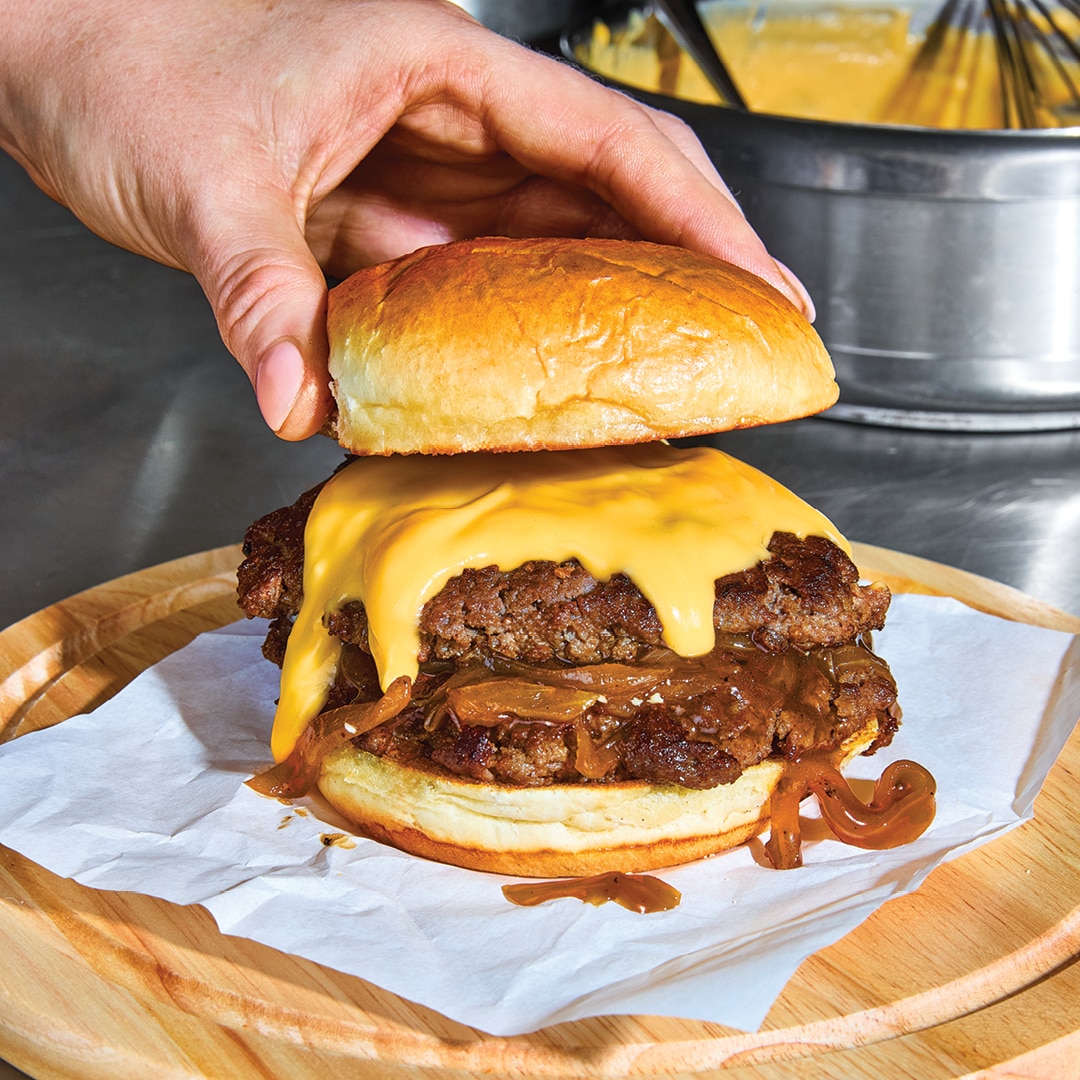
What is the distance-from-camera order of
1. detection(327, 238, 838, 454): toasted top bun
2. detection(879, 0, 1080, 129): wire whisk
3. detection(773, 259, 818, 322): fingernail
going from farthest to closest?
detection(879, 0, 1080, 129): wire whisk → detection(773, 259, 818, 322): fingernail → detection(327, 238, 838, 454): toasted top bun

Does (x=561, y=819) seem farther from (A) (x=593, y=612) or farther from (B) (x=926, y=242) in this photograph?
(B) (x=926, y=242)

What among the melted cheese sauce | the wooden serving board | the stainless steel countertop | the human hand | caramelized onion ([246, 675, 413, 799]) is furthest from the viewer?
the melted cheese sauce

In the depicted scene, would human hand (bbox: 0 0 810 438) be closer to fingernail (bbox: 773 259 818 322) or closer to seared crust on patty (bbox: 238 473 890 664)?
fingernail (bbox: 773 259 818 322)

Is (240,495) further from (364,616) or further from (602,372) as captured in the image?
(602,372)

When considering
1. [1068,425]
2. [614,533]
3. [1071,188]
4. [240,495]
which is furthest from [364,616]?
[1068,425]

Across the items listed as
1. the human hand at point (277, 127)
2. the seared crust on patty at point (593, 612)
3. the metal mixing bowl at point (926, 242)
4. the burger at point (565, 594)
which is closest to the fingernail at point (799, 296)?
the human hand at point (277, 127)

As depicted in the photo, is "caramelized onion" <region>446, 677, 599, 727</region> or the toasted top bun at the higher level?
the toasted top bun

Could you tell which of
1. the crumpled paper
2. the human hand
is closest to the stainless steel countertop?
the crumpled paper

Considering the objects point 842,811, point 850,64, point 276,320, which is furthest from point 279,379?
point 850,64
